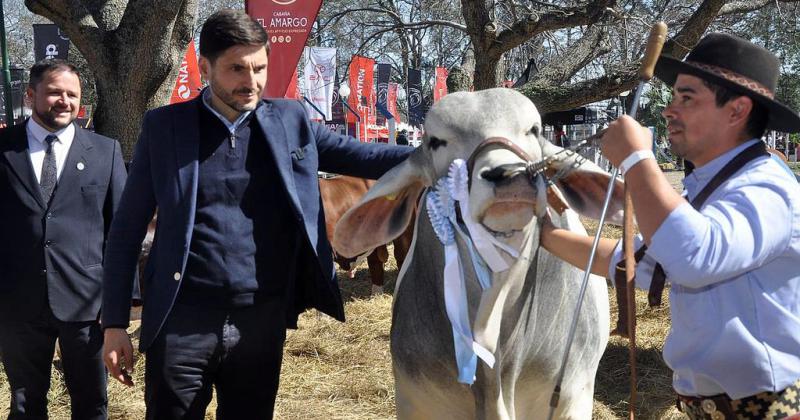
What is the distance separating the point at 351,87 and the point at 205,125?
21.0m

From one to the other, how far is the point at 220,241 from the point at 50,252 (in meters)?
1.46

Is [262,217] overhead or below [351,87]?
below

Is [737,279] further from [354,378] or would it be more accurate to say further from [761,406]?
[354,378]

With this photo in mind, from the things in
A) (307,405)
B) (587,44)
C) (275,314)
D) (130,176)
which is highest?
(587,44)

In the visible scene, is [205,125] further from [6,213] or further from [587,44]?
[587,44]

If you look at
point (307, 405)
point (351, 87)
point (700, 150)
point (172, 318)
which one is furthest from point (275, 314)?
point (351, 87)

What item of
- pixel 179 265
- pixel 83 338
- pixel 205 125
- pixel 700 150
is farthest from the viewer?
pixel 83 338

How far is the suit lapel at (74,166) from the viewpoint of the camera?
3.71 metres

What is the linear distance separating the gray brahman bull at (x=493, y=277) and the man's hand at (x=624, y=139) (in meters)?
0.30

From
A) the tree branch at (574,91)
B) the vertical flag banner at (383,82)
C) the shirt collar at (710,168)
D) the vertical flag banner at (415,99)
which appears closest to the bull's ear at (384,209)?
the shirt collar at (710,168)

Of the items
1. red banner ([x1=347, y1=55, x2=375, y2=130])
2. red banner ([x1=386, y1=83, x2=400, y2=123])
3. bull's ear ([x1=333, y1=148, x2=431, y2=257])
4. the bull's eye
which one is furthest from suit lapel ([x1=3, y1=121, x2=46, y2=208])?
red banner ([x1=386, y1=83, x2=400, y2=123])

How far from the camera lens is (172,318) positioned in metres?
2.67

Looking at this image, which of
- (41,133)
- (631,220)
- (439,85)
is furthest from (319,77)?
(631,220)

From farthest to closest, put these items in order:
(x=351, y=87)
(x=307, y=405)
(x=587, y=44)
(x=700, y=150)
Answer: (x=351, y=87)
(x=587, y=44)
(x=307, y=405)
(x=700, y=150)
